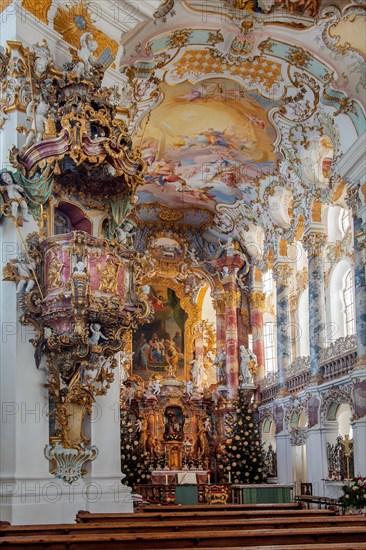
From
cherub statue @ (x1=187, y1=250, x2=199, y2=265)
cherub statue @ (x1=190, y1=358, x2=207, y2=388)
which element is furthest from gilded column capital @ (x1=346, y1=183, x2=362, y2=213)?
cherub statue @ (x1=190, y1=358, x2=207, y2=388)

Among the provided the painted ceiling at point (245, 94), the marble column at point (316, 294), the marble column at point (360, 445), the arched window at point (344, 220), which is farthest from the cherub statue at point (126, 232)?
the arched window at point (344, 220)

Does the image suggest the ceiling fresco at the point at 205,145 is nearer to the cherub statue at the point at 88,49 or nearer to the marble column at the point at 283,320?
the marble column at the point at 283,320

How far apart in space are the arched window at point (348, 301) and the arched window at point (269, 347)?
20.6 feet

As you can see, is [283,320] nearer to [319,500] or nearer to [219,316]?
[219,316]

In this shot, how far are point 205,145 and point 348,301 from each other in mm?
5981

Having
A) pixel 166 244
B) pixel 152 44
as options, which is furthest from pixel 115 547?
pixel 166 244

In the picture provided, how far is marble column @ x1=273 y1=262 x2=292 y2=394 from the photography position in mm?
23094

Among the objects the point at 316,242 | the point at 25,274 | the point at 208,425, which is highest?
the point at 316,242

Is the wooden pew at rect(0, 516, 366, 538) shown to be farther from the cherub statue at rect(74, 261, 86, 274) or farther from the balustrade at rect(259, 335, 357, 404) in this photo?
the balustrade at rect(259, 335, 357, 404)

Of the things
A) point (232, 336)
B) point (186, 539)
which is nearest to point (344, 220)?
point (232, 336)

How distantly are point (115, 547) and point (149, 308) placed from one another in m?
4.16

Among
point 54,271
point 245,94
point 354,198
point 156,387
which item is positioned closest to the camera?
point 54,271

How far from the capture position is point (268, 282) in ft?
89.7

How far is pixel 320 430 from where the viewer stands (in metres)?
19.3
